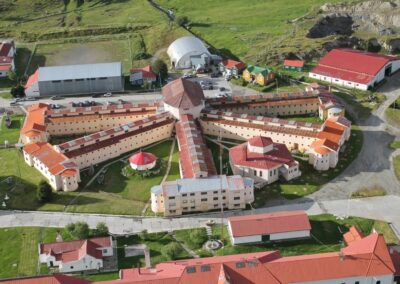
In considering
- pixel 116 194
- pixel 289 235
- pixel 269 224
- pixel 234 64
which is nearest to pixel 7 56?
pixel 234 64

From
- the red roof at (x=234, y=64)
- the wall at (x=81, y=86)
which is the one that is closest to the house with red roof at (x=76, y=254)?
the wall at (x=81, y=86)

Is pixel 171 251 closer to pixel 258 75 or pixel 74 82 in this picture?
pixel 258 75

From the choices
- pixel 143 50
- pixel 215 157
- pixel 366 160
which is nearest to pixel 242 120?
pixel 215 157

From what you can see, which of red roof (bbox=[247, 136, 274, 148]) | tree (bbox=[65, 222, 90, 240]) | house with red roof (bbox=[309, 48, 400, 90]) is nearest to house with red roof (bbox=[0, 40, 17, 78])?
house with red roof (bbox=[309, 48, 400, 90])

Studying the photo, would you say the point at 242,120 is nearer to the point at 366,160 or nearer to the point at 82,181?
the point at 366,160

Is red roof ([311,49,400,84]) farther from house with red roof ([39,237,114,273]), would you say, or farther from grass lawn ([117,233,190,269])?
house with red roof ([39,237,114,273])

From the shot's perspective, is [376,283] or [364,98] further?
[364,98]
